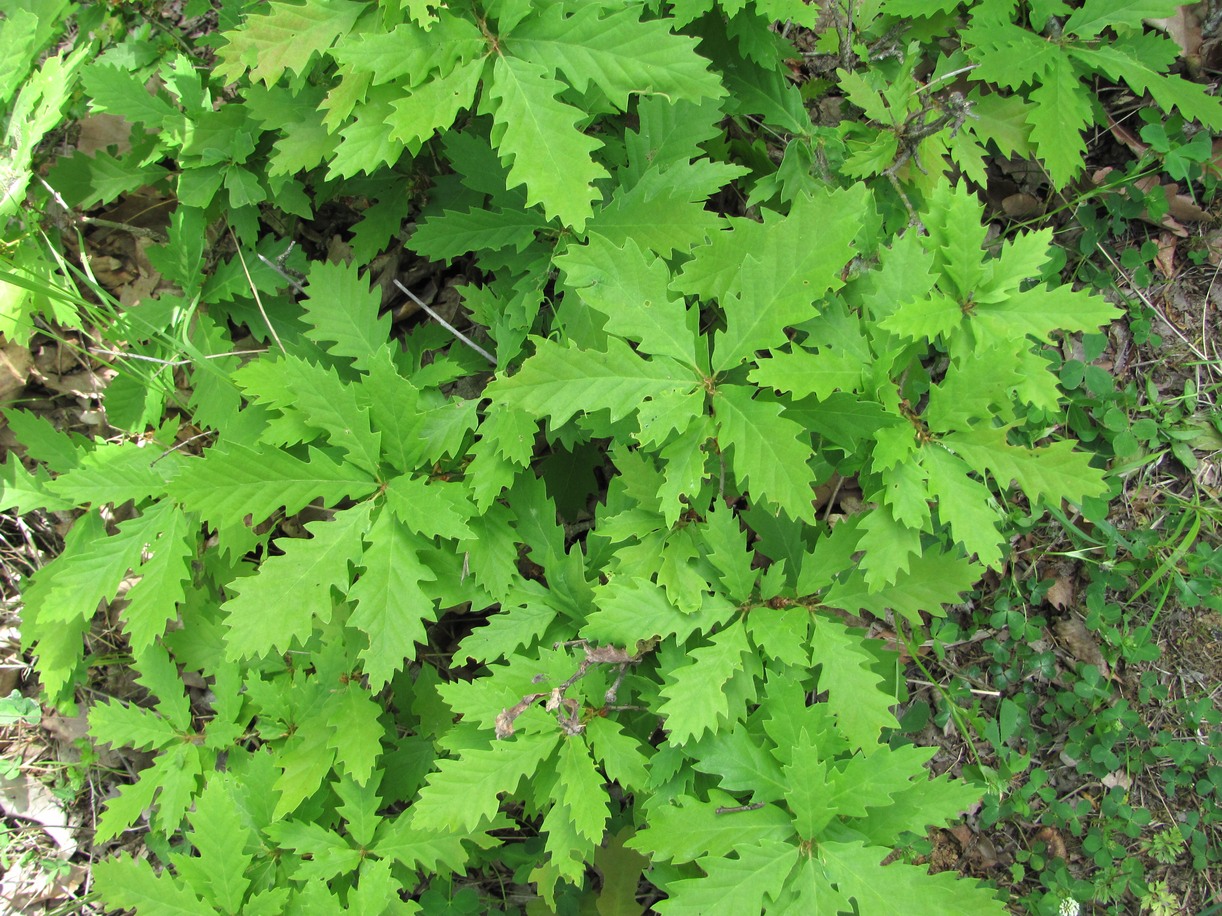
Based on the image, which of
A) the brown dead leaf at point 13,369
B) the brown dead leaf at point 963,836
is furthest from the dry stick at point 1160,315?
the brown dead leaf at point 13,369

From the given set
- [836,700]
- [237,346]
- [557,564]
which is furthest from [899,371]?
[237,346]

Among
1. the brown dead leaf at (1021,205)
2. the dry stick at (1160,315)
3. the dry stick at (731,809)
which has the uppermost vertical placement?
the brown dead leaf at (1021,205)

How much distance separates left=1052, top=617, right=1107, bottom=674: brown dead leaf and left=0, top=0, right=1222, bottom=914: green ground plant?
0.30 feet

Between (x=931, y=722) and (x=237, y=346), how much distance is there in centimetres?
272

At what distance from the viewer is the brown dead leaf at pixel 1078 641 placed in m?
2.69

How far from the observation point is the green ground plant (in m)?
1.75

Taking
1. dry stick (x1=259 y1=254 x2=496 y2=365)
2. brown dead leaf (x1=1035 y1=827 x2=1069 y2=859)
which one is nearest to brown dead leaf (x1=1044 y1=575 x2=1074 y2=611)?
brown dead leaf (x1=1035 y1=827 x2=1069 y2=859)

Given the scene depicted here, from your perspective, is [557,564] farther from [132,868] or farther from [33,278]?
[33,278]

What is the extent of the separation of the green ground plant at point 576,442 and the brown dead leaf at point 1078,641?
0.30 ft

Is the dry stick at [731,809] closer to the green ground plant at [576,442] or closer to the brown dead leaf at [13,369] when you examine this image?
the green ground plant at [576,442]

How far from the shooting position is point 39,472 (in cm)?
248

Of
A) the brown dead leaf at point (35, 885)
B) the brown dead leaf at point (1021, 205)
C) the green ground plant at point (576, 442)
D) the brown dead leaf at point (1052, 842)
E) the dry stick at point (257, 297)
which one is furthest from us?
the brown dead leaf at point (35, 885)

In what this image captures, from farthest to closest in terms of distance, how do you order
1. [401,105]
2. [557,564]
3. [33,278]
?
[33,278]
[557,564]
[401,105]

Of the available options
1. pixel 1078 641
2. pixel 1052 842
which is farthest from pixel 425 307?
pixel 1052 842
